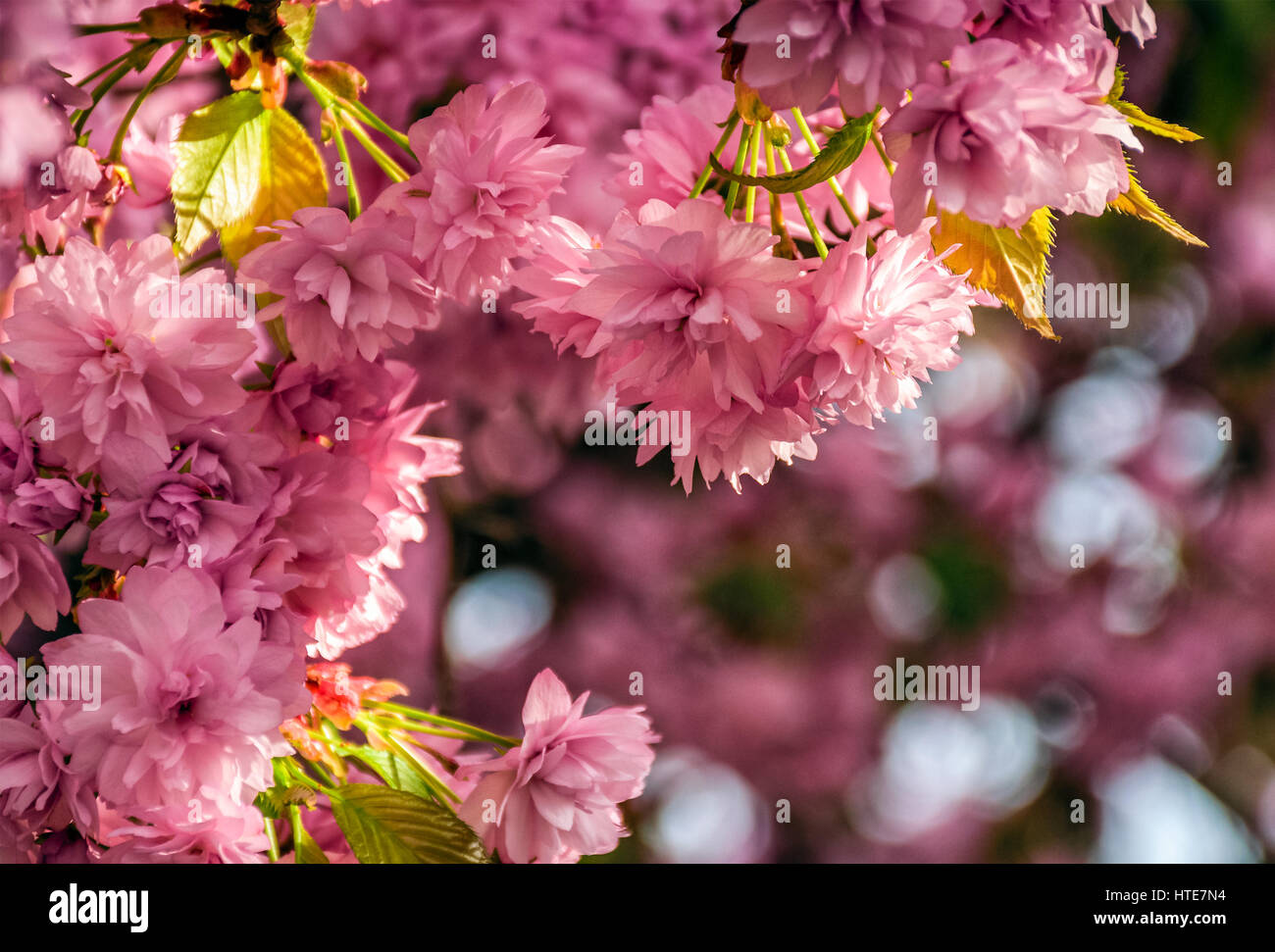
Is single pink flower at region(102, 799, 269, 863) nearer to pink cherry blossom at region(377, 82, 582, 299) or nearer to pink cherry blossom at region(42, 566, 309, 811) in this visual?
pink cherry blossom at region(42, 566, 309, 811)

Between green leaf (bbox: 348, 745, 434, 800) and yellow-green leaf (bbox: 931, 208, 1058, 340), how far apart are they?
0.27 metres

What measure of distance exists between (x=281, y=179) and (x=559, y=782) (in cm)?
25

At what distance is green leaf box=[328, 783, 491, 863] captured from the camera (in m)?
0.38

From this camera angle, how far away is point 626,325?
12.2 inches

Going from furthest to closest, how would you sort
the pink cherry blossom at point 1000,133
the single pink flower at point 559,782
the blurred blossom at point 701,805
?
1. the blurred blossom at point 701,805
2. the single pink flower at point 559,782
3. the pink cherry blossom at point 1000,133

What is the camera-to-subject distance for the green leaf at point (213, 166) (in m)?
0.40

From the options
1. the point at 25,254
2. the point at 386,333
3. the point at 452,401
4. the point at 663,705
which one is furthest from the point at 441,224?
the point at 663,705

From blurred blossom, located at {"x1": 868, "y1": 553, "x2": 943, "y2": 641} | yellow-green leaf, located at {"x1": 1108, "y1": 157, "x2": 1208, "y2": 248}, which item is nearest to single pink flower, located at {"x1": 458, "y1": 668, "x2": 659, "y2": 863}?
yellow-green leaf, located at {"x1": 1108, "y1": 157, "x2": 1208, "y2": 248}

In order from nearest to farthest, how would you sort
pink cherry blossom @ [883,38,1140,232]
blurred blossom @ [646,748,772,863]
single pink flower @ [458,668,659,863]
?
pink cherry blossom @ [883,38,1140,232] < single pink flower @ [458,668,659,863] < blurred blossom @ [646,748,772,863]

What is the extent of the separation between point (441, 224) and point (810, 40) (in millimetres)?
136

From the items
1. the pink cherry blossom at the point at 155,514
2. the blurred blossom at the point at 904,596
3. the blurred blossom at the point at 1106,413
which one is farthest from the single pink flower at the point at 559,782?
the blurred blossom at the point at 1106,413

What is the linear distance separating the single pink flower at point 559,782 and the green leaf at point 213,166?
8.1 inches

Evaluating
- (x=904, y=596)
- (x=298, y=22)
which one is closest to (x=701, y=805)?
(x=904, y=596)

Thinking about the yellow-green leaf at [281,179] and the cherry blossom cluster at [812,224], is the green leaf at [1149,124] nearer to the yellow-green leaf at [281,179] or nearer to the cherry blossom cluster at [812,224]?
the cherry blossom cluster at [812,224]
